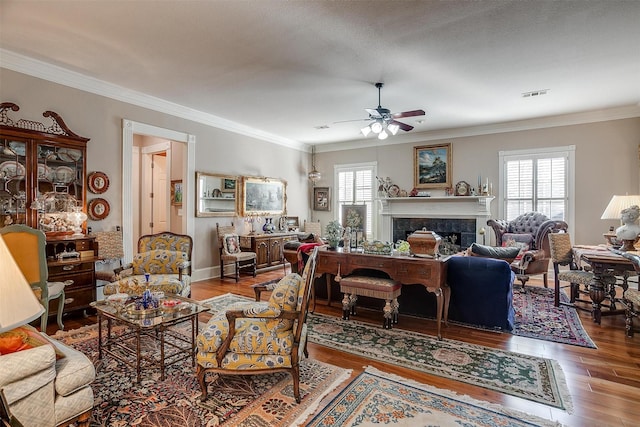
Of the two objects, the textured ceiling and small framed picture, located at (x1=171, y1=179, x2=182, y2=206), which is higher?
the textured ceiling

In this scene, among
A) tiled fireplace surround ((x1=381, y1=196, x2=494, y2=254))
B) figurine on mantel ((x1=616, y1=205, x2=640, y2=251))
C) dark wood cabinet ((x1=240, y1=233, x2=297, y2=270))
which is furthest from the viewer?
tiled fireplace surround ((x1=381, y1=196, x2=494, y2=254))

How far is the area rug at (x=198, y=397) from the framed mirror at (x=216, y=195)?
3617 mm

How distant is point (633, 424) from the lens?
2.05 metres

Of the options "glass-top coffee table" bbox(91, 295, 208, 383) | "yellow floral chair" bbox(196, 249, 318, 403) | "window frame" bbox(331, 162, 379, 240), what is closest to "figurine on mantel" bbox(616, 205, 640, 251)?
"yellow floral chair" bbox(196, 249, 318, 403)

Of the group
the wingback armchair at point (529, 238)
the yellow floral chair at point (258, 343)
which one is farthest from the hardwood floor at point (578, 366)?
the wingback armchair at point (529, 238)

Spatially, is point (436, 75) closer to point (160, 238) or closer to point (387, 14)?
point (387, 14)

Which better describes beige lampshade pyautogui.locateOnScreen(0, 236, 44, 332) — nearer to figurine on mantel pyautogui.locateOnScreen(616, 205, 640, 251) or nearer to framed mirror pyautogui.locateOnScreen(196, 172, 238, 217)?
framed mirror pyautogui.locateOnScreen(196, 172, 238, 217)

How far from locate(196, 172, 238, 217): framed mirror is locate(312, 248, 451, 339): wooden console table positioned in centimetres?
308

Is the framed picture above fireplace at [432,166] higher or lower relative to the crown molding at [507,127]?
lower

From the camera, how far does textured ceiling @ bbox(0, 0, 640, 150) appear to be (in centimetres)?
290

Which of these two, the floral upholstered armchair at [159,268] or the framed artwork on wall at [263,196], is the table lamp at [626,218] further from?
the framed artwork on wall at [263,196]

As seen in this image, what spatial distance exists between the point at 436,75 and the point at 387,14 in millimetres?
1662

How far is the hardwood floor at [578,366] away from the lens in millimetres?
2182

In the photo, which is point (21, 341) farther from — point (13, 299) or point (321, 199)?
point (321, 199)
